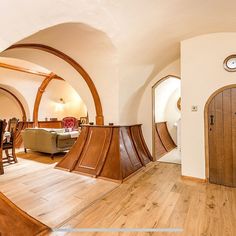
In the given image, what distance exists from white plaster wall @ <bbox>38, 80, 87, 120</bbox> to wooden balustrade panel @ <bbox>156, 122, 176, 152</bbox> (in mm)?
4635

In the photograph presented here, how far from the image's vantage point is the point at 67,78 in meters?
3.70

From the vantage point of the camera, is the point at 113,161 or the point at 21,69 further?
the point at 21,69

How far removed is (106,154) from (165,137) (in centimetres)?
299

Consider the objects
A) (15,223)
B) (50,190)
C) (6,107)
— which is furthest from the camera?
(6,107)

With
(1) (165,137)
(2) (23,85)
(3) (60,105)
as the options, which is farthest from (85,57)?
(3) (60,105)

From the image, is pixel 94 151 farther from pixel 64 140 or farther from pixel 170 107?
pixel 170 107

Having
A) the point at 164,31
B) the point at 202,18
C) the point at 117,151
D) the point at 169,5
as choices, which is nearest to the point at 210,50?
the point at 202,18

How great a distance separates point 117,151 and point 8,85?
5.30 m

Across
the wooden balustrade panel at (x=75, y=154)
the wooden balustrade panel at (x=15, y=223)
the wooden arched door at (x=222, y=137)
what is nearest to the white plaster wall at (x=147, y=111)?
the wooden balustrade panel at (x=75, y=154)

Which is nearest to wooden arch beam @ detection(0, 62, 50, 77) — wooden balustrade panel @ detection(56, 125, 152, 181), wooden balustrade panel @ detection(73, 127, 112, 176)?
wooden balustrade panel @ detection(56, 125, 152, 181)

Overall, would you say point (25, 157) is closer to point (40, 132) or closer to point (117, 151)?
point (40, 132)

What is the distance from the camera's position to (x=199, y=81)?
2920mm

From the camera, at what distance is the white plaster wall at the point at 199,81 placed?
277cm

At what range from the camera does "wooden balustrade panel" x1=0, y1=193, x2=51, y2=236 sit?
4.69 ft
